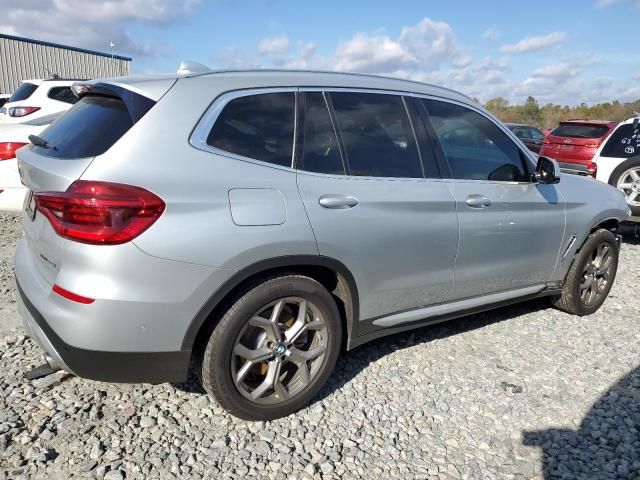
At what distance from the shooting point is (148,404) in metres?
2.93

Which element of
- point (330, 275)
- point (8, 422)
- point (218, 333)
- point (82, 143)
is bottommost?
point (8, 422)

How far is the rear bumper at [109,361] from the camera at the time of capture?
2.34 meters

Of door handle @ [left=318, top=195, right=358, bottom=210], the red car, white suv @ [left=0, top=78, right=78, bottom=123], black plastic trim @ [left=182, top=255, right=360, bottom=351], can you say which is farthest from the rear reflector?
the red car

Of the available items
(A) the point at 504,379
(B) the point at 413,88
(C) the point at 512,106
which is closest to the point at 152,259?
(B) the point at 413,88

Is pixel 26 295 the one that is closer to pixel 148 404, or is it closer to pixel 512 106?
pixel 148 404

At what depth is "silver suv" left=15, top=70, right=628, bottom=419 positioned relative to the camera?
2277 millimetres

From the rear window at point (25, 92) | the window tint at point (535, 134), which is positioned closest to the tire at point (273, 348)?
the rear window at point (25, 92)

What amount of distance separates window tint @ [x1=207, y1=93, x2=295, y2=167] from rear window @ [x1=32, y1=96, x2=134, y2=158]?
438 millimetres

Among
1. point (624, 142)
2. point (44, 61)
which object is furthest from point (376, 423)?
point (44, 61)

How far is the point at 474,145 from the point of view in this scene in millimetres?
3629

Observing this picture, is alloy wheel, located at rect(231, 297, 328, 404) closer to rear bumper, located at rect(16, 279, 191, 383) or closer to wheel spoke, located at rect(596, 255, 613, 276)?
rear bumper, located at rect(16, 279, 191, 383)

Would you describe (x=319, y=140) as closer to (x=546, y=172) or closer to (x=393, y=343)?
(x=393, y=343)

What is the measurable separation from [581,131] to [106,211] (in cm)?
1055

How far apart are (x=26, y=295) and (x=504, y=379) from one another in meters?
2.86
